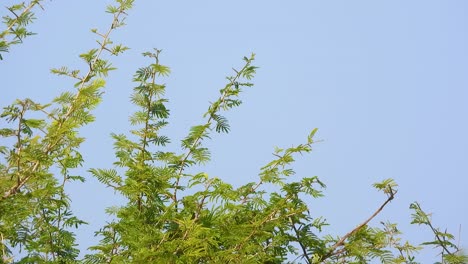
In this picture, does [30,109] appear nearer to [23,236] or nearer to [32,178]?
[32,178]

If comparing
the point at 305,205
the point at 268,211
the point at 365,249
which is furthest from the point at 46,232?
the point at 365,249

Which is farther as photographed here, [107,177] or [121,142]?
[121,142]

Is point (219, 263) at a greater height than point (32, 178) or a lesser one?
lesser

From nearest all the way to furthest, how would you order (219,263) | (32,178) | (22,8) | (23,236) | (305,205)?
(219,263)
(32,178)
(23,236)
(305,205)
(22,8)

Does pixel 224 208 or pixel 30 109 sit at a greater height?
pixel 30 109

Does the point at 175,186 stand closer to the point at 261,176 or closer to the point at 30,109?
the point at 261,176

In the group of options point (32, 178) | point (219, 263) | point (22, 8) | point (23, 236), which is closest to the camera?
point (219, 263)

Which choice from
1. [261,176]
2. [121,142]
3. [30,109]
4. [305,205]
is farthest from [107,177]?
[305,205]

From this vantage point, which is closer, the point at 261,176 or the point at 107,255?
the point at 107,255

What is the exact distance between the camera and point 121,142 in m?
2.71

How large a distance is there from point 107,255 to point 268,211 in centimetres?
66

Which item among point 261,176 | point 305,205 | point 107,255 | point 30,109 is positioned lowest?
point 107,255

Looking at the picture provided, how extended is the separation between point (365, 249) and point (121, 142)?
45.7 inches

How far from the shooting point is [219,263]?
6.79 feet
